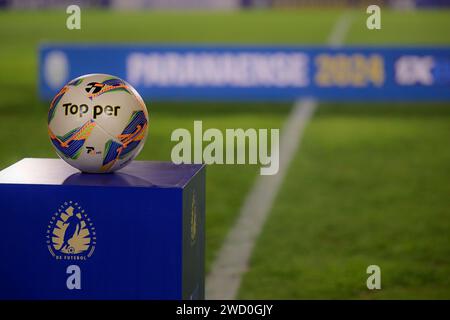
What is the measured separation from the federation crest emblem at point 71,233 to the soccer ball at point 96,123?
1.09 feet

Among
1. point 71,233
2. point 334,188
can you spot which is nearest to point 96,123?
point 71,233

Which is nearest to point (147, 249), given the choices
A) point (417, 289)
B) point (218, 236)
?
point (417, 289)

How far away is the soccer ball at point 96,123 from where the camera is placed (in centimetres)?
471

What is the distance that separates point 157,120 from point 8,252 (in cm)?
839

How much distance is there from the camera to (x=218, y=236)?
7828 millimetres

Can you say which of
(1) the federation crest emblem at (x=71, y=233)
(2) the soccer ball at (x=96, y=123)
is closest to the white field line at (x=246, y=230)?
(2) the soccer ball at (x=96, y=123)

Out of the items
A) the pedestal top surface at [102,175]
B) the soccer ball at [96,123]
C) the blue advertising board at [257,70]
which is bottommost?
the pedestal top surface at [102,175]

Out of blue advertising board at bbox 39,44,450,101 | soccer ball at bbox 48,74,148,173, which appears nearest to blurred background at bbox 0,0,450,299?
blue advertising board at bbox 39,44,450,101

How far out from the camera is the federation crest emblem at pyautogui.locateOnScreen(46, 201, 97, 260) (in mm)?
4492

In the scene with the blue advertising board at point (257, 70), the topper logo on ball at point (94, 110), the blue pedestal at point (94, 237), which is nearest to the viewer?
the blue pedestal at point (94, 237)

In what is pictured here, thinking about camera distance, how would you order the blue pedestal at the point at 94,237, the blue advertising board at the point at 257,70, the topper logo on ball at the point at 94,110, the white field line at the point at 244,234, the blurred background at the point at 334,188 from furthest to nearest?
the blue advertising board at the point at 257,70
the blurred background at the point at 334,188
the white field line at the point at 244,234
the topper logo on ball at the point at 94,110
the blue pedestal at the point at 94,237

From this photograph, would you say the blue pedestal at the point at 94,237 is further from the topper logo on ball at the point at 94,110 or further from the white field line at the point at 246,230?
the white field line at the point at 246,230

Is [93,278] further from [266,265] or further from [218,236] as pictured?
[218,236]

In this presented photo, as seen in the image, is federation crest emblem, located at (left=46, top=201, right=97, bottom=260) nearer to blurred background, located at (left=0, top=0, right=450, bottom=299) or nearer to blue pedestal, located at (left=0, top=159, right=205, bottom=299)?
blue pedestal, located at (left=0, top=159, right=205, bottom=299)
